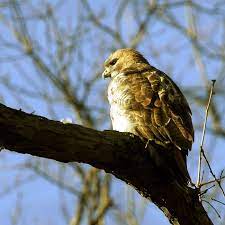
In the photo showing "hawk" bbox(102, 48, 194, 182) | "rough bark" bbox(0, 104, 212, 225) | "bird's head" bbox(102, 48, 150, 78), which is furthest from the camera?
"bird's head" bbox(102, 48, 150, 78)

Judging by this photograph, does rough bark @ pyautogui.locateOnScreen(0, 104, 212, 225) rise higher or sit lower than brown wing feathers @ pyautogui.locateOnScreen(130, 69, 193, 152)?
lower

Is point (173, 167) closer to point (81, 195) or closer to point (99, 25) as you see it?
point (81, 195)

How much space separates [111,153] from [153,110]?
85cm

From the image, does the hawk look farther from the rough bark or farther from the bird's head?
the bird's head

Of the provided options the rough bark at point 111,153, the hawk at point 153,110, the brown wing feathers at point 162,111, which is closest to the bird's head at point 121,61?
the hawk at point 153,110

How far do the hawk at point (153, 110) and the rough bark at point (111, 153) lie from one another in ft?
0.44

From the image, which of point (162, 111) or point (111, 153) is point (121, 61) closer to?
point (162, 111)

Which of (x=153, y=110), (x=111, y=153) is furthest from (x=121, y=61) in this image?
(x=111, y=153)

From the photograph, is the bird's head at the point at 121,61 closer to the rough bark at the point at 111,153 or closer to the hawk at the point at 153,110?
the hawk at the point at 153,110

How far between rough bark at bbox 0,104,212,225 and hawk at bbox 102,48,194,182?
0.14 metres

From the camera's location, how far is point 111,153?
14.9 ft

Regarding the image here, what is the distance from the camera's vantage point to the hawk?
5016 millimetres

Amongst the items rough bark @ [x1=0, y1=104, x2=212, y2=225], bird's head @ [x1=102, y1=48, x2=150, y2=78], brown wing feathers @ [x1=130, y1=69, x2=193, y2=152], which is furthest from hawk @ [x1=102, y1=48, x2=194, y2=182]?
bird's head @ [x1=102, y1=48, x2=150, y2=78]

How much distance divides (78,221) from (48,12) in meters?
3.69
